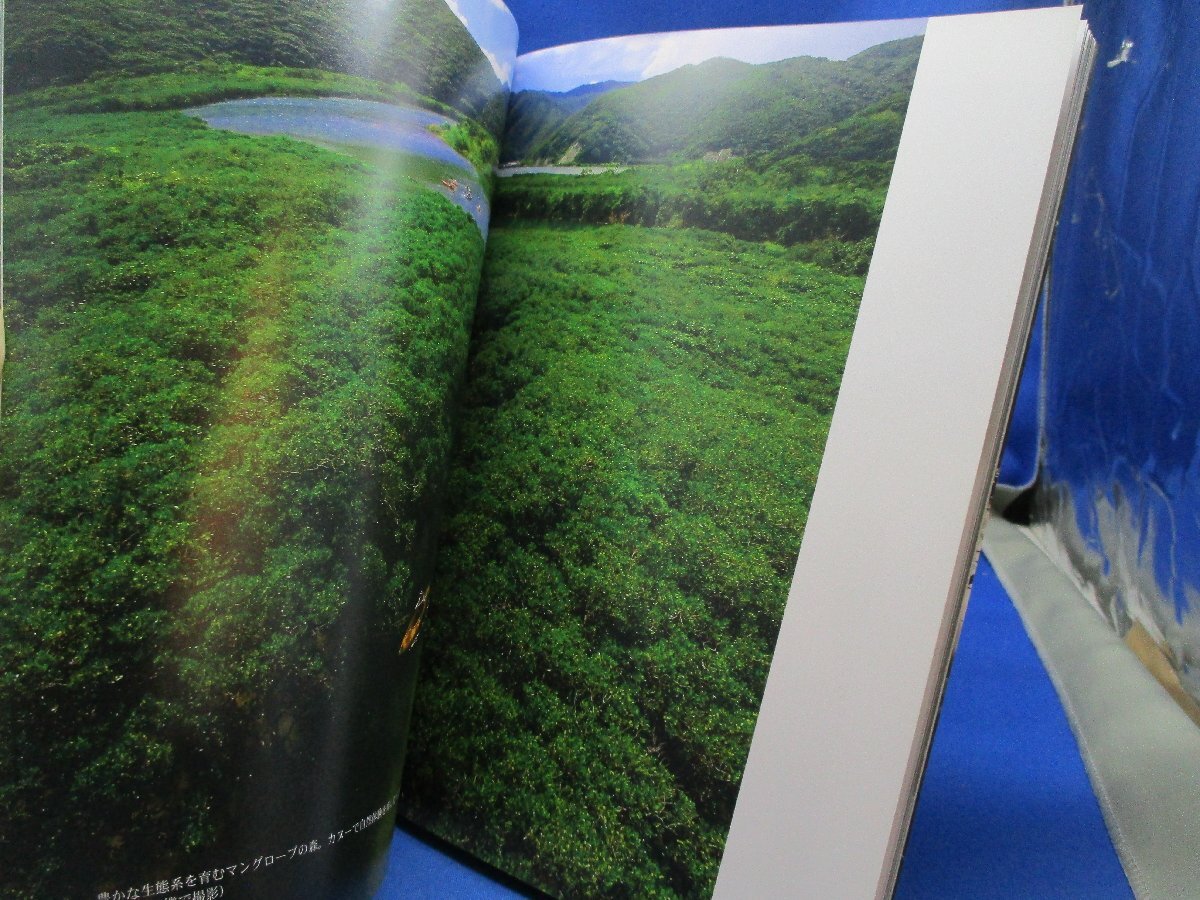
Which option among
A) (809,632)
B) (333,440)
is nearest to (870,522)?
(809,632)

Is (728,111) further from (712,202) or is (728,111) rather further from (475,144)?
(475,144)

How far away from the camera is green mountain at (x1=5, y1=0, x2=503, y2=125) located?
2.07 ft

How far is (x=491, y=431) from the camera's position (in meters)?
0.87

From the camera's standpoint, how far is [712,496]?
0.77m

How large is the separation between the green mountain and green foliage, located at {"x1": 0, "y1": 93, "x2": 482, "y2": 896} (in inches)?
1.3

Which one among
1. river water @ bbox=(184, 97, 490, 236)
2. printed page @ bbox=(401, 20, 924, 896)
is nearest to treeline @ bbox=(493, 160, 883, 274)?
printed page @ bbox=(401, 20, 924, 896)

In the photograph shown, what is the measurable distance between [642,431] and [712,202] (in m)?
0.19

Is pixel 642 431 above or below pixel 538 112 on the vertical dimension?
below

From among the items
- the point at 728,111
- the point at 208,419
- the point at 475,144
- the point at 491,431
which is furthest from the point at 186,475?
the point at 728,111

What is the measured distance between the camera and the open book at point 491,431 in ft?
2.13

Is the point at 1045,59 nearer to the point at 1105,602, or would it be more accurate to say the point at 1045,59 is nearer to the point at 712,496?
the point at 712,496

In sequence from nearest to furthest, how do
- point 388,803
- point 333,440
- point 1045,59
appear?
point 1045,59 < point 333,440 < point 388,803

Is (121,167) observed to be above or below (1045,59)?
below

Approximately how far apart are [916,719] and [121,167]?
0.65 m
